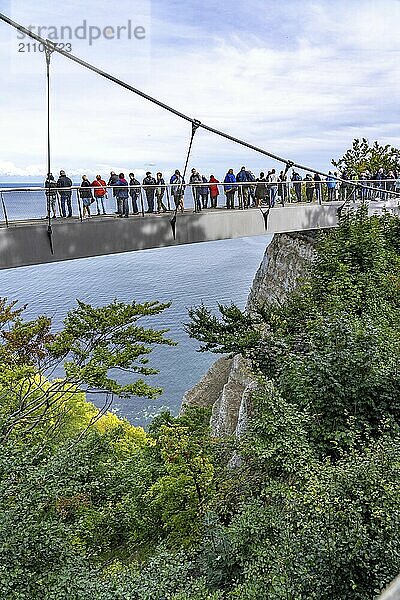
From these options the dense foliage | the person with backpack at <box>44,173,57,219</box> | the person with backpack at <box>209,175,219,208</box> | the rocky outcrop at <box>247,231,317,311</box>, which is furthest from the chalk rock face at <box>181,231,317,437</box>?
the person with backpack at <box>44,173,57,219</box>

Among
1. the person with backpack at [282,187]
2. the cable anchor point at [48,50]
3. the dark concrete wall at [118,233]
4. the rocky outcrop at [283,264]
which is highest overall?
the cable anchor point at [48,50]

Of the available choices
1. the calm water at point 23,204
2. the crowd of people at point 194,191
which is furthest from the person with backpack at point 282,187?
the calm water at point 23,204

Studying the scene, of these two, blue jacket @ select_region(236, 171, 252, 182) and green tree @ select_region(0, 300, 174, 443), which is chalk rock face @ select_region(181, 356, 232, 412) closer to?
green tree @ select_region(0, 300, 174, 443)

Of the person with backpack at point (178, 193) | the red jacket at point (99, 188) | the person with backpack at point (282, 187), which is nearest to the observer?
the red jacket at point (99, 188)

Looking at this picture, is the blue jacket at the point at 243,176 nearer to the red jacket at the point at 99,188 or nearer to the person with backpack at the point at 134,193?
the person with backpack at the point at 134,193

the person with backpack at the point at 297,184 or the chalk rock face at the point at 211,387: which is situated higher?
the person with backpack at the point at 297,184

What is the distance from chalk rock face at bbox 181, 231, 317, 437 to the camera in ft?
52.0

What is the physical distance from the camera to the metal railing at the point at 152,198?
9.86 m

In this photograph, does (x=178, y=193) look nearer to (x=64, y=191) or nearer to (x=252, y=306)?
(x=64, y=191)

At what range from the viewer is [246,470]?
8.42 m

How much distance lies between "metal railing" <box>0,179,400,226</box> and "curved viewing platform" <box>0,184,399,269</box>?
2cm

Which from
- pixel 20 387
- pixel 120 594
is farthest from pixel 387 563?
pixel 20 387

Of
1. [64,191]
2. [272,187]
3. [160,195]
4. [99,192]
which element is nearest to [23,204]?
[64,191]

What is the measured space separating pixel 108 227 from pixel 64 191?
1.12 metres
